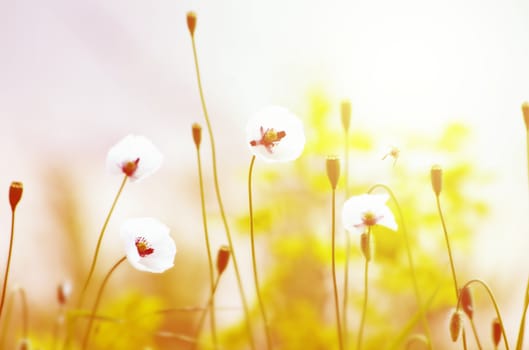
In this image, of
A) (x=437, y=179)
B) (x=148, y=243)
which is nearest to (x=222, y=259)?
(x=148, y=243)

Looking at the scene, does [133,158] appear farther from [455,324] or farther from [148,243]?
[455,324]

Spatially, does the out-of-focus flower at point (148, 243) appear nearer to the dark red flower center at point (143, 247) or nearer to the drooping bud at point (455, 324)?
the dark red flower center at point (143, 247)

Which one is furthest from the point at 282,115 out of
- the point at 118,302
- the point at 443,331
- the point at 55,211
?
the point at 55,211

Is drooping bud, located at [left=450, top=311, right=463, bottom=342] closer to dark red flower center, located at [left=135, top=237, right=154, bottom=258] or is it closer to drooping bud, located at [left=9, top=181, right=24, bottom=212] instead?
dark red flower center, located at [left=135, top=237, right=154, bottom=258]

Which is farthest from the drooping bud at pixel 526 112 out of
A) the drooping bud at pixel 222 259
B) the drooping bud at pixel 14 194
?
the drooping bud at pixel 14 194

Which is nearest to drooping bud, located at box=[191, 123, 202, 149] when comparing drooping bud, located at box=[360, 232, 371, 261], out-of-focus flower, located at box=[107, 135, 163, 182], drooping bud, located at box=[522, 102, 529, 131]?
out-of-focus flower, located at box=[107, 135, 163, 182]

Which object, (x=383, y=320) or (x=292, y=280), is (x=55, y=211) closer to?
(x=292, y=280)
